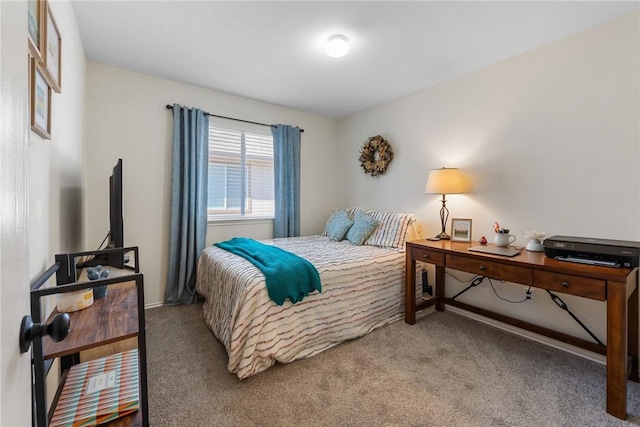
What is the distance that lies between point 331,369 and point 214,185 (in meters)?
2.40

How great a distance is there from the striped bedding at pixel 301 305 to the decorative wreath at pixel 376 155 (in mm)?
1158

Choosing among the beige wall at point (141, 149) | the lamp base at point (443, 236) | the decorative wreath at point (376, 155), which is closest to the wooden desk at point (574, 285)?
Result: the lamp base at point (443, 236)

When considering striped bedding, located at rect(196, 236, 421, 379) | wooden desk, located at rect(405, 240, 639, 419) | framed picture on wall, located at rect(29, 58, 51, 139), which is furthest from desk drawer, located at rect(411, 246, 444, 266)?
framed picture on wall, located at rect(29, 58, 51, 139)

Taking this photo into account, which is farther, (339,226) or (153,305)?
(339,226)

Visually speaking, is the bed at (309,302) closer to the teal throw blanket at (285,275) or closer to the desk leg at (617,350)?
the teal throw blanket at (285,275)

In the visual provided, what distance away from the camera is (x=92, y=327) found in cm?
105

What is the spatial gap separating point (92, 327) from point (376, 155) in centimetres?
324

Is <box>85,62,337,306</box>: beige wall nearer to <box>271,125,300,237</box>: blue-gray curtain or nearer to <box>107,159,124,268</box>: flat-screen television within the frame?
<box>271,125,300,237</box>: blue-gray curtain

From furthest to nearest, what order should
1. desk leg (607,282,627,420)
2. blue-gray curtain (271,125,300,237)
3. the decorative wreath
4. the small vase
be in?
blue-gray curtain (271,125,300,237) < the decorative wreath < the small vase < desk leg (607,282,627,420)

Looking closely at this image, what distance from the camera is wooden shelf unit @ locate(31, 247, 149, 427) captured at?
80cm

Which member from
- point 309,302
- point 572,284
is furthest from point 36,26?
point 572,284

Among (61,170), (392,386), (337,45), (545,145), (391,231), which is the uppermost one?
(337,45)

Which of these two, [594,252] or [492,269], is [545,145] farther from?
[492,269]

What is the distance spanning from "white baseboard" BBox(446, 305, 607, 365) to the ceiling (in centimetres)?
233
